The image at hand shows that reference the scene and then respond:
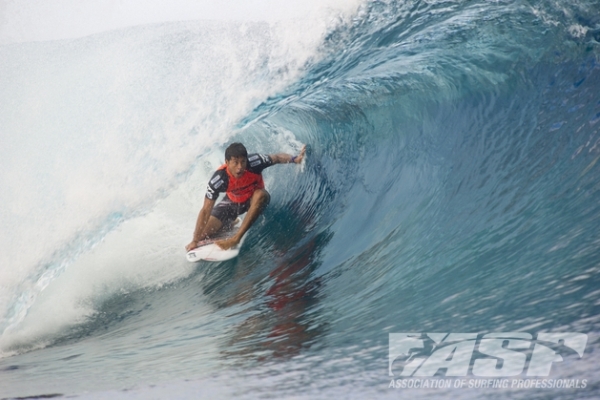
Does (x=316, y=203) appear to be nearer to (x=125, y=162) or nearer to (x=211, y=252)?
(x=211, y=252)

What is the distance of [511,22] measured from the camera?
4883 millimetres

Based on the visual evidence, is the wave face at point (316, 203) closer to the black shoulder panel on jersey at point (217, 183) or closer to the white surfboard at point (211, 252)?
the white surfboard at point (211, 252)

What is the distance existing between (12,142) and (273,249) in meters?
4.82

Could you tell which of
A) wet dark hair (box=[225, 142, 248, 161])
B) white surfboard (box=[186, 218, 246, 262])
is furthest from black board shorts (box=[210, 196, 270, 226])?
wet dark hair (box=[225, 142, 248, 161])

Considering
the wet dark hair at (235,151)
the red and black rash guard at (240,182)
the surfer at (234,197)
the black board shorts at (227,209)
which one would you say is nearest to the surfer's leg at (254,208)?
the surfer at (234,197)

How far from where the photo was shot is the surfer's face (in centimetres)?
457

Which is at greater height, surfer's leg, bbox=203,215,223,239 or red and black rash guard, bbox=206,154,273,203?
red and black rash guard, bbox=206,154,273,203

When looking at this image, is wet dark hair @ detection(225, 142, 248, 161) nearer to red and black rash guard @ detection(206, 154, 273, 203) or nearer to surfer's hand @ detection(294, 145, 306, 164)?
red and black rash guard @ detection(206, 154, 273, 203)

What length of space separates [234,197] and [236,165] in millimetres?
640

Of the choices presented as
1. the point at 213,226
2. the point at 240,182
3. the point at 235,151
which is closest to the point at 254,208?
the point at 240,182

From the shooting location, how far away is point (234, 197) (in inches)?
204

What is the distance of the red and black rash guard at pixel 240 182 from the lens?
489cm

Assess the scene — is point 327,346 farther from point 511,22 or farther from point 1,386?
point 511,22

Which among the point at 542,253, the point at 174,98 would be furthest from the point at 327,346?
the point at 174,98
